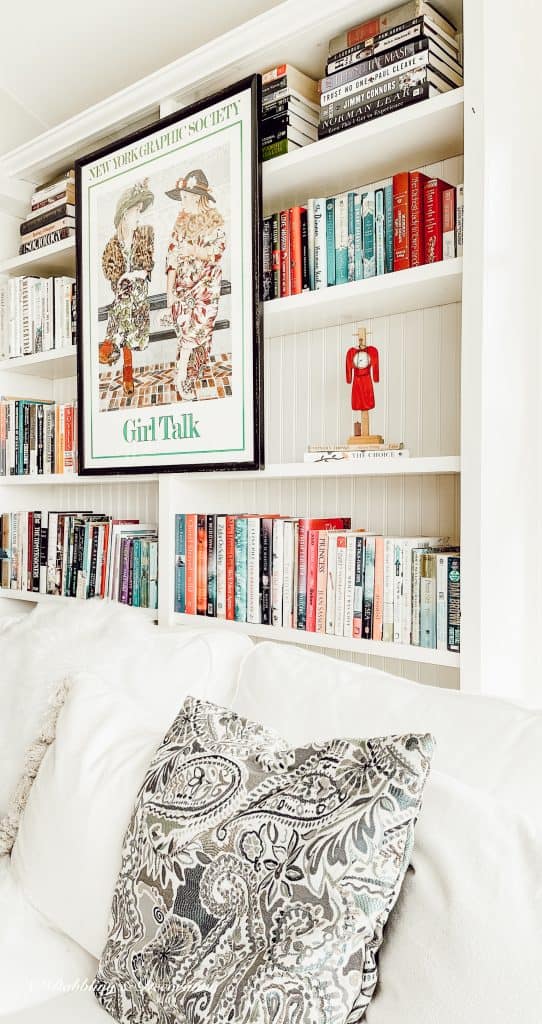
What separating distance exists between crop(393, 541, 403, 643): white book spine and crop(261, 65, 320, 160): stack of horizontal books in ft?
3.11

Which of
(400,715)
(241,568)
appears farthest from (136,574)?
(400,715)

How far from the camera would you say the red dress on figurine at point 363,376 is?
174cm

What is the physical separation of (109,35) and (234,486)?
1.27 meters

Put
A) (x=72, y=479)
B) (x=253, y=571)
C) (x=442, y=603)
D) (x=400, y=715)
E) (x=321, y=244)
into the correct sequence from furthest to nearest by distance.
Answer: (x=72, y=479), (x=253, y=571), (x=321, y=244), (x=442, y=603), (x=400, y=715)

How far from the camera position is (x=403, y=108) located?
1.54 metres

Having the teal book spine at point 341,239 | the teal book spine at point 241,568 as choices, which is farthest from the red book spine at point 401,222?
the teal book spine at point 241,568

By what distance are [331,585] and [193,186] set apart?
103 centimetres

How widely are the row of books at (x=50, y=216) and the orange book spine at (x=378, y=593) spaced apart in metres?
1.43

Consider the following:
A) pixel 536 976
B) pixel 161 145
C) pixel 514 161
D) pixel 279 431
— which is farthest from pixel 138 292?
pixel 536 976

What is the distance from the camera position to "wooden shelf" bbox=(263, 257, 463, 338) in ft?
5.00

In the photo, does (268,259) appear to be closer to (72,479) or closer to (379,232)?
(379,232)

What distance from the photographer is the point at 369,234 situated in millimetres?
1656

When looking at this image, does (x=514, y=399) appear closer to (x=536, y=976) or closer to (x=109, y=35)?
(x=536, y=976)

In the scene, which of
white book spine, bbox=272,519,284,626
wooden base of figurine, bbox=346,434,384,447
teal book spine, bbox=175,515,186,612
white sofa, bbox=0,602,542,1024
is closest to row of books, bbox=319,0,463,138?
wooden base of figurine, bbox=346,434,384,447
